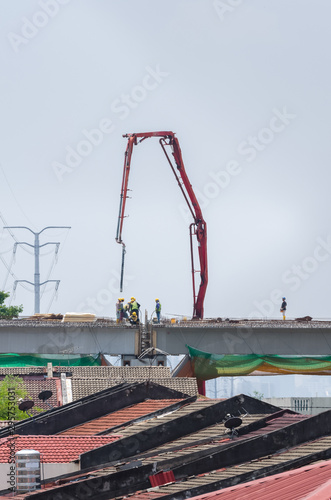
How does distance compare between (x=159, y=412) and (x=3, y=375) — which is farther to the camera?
(x=3, y=375)

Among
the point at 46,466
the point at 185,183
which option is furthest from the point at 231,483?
the point at 185,183

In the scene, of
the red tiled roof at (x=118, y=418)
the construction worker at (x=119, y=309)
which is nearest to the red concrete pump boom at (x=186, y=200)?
the construction worker at (x=119, y=309)

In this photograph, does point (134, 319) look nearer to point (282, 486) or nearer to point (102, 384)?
point (102, 384)

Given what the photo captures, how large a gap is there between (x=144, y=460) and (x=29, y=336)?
157 feet

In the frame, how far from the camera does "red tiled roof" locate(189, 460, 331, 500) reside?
20156mm

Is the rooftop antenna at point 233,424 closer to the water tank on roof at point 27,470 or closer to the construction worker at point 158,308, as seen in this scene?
the water tank on roof at point 27,470

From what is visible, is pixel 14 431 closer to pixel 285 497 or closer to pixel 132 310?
pixel 285 497

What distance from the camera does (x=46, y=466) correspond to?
30.1 metres

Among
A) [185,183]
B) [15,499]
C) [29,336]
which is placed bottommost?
[15,499]

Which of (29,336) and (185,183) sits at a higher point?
(185,183)

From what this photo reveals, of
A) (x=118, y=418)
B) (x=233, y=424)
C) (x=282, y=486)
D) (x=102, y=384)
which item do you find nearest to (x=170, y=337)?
(x=102, y=384)

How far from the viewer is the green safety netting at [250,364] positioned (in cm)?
7462

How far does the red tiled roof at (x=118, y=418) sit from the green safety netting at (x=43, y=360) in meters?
35.7

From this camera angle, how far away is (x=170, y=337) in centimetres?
7644
